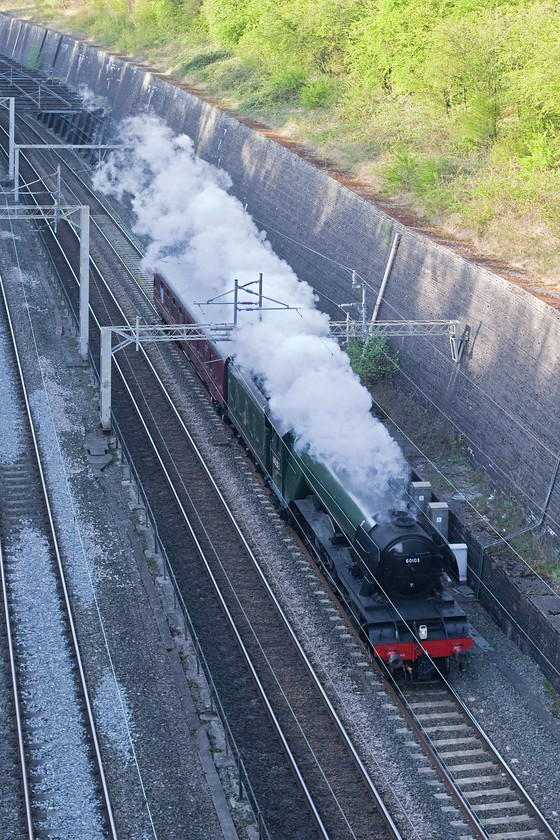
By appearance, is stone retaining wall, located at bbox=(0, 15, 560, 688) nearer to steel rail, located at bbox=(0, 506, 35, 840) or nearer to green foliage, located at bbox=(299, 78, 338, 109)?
green foliage, located at bbox=(299, 78, 338, 109)

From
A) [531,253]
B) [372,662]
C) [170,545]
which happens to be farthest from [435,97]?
[372,662]

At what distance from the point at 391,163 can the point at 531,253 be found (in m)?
9.94

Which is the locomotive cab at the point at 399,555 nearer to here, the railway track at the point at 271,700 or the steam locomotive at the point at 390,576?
the steam locomotive at the point at 390,576

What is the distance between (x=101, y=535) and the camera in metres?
19.6

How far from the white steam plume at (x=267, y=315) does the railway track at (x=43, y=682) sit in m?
5.18

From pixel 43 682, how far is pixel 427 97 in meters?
26.3

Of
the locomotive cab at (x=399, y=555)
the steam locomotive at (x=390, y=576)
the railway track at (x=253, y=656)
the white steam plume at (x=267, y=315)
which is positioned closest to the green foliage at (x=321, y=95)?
the white steam plume at (x=267, y=315)

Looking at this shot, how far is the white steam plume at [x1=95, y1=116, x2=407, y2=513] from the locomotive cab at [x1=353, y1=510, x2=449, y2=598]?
0.50 metres

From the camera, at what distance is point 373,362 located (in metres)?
25.8

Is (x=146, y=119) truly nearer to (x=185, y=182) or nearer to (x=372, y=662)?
(x=185, y=182)

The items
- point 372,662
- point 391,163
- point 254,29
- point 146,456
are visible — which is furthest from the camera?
point 254,29

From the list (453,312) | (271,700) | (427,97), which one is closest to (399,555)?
(271,700)

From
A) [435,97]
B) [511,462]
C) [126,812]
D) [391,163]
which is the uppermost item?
[435,97]

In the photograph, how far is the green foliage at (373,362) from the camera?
25641mm
